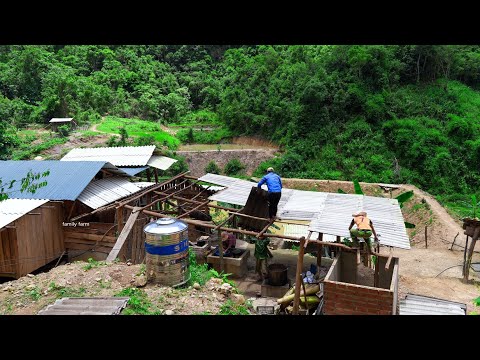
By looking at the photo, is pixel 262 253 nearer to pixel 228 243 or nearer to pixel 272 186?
pixel 228 243

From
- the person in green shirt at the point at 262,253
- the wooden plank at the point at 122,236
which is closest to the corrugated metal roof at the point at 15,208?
the wooden plank at the point at 122,236

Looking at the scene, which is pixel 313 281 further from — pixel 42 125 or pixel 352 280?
pixel 42 125

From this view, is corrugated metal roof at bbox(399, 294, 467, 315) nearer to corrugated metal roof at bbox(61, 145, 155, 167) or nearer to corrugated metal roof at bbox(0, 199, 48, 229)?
corrugated metal roof at bbox(0, 199, 48, 229)

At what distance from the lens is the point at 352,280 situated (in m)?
9.12

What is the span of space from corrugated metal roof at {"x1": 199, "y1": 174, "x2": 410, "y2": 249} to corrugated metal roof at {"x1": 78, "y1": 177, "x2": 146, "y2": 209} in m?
3.13

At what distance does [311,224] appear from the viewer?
8.76 m

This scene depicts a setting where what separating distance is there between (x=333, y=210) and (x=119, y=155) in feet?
35.7

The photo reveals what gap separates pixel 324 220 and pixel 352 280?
153 cm

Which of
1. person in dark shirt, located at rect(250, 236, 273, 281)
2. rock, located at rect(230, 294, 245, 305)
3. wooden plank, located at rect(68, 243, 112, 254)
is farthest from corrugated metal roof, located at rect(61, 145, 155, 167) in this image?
rock, located at rect(230, 294, 245, 305)

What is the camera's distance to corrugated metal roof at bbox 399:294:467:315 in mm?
6643

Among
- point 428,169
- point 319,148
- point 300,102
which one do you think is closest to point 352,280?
point 428,169

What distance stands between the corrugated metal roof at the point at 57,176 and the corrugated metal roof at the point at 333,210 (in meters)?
4.15

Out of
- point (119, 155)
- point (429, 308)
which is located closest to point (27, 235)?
point (119, 155)

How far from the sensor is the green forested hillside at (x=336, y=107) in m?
26.8
